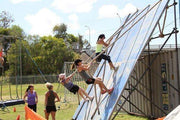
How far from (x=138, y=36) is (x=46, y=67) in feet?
160

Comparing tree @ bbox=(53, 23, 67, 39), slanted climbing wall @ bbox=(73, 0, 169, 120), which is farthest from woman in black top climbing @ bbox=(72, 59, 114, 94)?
tree @ bbox=(53, 23, 67, 39)

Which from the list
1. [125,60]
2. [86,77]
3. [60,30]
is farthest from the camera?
[60,30]

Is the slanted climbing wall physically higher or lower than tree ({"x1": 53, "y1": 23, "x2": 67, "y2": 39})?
lower

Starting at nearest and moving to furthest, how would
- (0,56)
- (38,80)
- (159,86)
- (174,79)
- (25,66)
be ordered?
(174,79)
(159,86)
(0,56)
(38,80)
(25,66)

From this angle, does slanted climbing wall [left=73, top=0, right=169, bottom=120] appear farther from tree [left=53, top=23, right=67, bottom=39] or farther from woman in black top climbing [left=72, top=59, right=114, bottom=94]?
tree [left=53, top=23, right=67, bottom=39]

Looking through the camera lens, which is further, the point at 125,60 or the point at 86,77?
the point at 125,60

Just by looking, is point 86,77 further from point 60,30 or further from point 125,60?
point 60,30

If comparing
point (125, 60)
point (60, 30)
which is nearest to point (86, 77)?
point (125, 60)

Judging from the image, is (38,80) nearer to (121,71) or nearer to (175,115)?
(121,71)

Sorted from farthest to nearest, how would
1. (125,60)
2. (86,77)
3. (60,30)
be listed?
1. (60,30)
2. (125,60)
3. (86,77)

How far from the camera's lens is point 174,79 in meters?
9.20

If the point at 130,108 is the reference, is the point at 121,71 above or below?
above

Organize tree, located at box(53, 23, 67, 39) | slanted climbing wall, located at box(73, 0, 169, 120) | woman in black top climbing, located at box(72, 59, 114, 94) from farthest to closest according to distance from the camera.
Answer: tree, located at box(53, 23, 67, 39) < woman in black top climbing, located at box(72, 59, 114, 94) < slanted climbing wall, located at box(73, 0, 169, 120)

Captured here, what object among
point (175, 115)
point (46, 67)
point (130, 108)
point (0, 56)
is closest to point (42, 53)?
point (46, 67)
